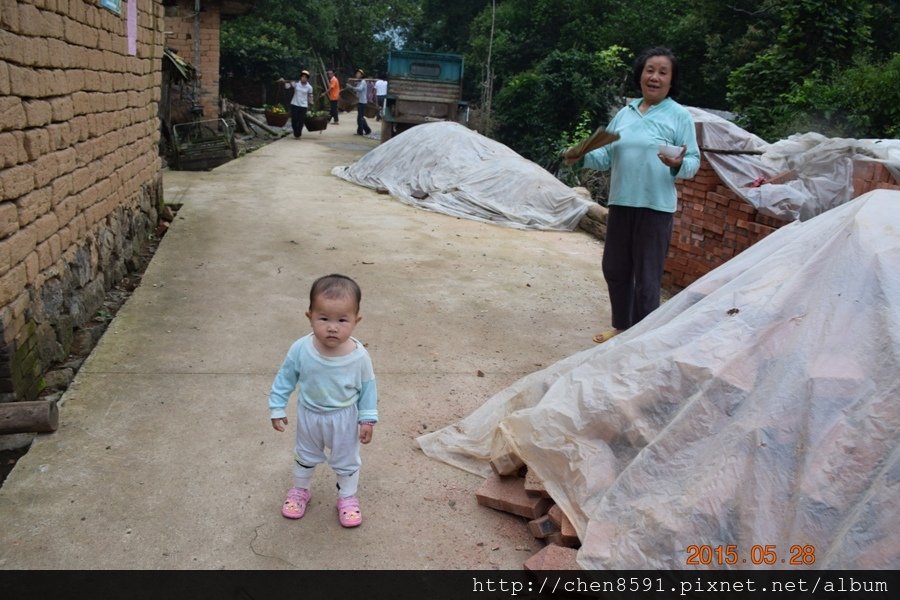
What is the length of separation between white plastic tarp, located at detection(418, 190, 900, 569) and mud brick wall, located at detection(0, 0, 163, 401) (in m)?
2.35

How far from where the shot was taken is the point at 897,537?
5.87 feet

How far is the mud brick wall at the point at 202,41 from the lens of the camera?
15.0 metres

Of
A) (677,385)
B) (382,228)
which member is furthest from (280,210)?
(677,385)

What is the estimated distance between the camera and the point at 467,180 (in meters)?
10.1

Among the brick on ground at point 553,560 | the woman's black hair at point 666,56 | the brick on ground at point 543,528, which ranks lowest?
the brick on ground at point 543,528

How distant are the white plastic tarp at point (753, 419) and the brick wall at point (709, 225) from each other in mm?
2321

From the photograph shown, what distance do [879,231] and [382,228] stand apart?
5986 mm

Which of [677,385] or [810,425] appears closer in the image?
[810,425]

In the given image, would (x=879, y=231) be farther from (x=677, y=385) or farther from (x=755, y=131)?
(x=755, y=131)

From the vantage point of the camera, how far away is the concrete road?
2.57 meters

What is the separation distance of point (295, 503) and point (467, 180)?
25.4 ft

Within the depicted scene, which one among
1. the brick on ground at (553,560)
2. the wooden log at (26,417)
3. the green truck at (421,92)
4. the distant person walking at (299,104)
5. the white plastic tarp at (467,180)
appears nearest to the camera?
the brick on ground at (553,560)

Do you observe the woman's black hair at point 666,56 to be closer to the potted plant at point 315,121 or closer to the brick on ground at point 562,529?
the brick on ground at point 562,529

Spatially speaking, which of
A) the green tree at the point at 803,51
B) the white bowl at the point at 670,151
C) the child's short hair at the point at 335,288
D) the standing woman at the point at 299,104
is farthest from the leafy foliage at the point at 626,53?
the child's short hair at the point at 335,288
